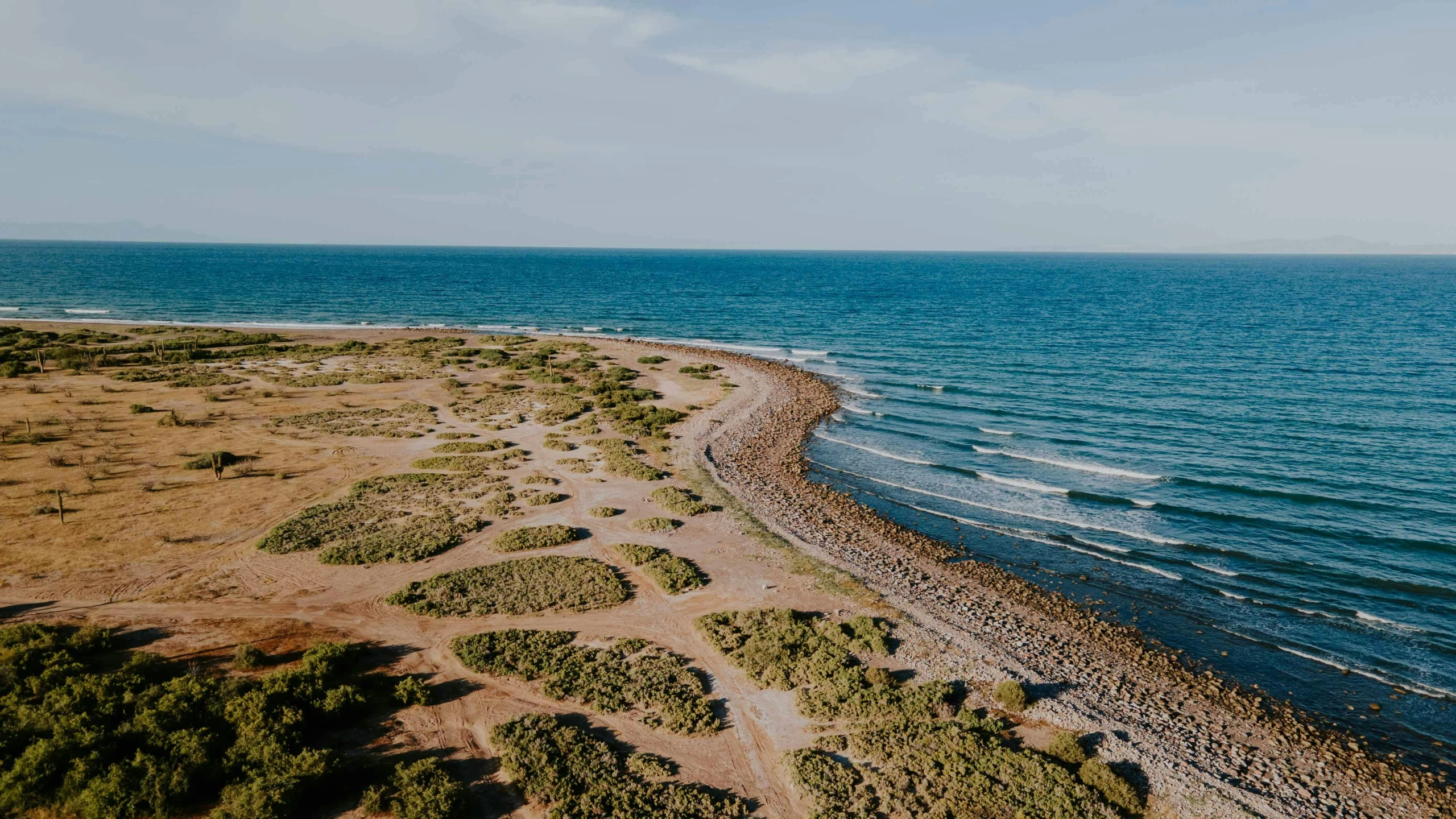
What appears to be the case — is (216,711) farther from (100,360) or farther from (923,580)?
(100,360)

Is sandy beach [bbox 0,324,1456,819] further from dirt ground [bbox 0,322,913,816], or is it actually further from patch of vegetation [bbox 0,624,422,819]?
patch of vegetation [bbox 0,624,422,819]

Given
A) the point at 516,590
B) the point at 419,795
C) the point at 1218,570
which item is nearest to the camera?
the point at 419,795

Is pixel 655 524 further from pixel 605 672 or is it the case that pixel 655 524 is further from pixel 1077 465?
pixel 1077 465

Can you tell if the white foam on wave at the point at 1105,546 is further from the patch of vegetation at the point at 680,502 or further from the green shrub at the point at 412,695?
the green shrub at the point at 412,695

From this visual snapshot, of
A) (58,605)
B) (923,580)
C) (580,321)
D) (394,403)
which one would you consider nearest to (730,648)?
(923,580)

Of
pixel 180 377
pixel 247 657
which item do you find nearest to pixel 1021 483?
pixel 247 657

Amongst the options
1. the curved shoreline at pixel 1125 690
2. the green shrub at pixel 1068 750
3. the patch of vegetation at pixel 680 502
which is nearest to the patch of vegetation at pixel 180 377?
the patch of vegetation at pixel 680 502
